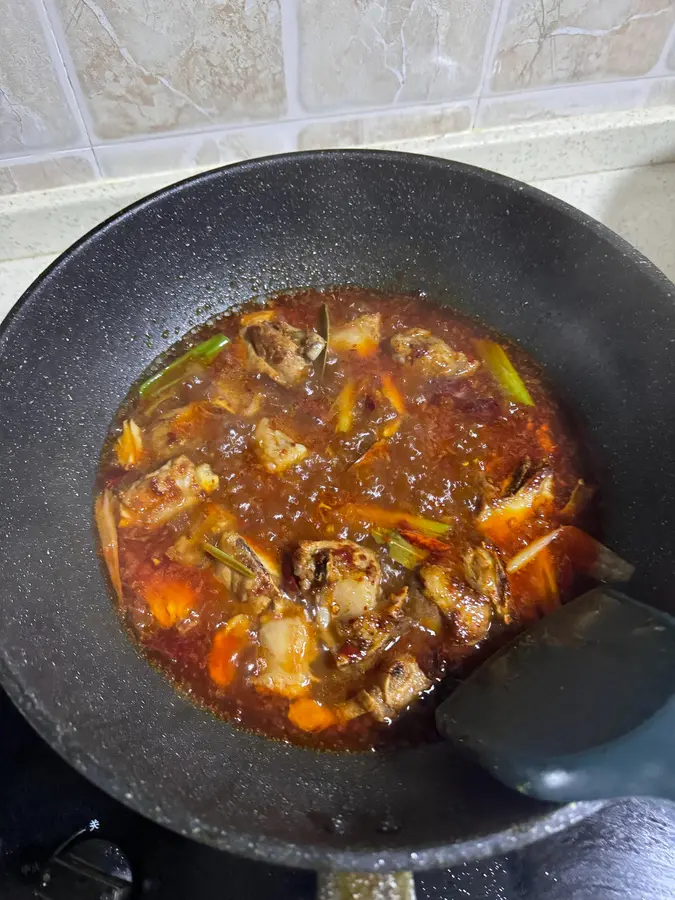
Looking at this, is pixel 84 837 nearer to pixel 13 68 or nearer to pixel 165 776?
pixel 165 776

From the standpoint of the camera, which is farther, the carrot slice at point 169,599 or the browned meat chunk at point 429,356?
the browned meat chunk at point 429,356

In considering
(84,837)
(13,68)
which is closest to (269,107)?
(13,68)

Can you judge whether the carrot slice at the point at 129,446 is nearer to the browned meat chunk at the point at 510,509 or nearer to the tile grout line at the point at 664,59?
the browned meat chunk at the point at 510,509

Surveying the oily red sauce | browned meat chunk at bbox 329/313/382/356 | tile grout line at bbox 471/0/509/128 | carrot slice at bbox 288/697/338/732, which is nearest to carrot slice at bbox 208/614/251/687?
the oily red sauce

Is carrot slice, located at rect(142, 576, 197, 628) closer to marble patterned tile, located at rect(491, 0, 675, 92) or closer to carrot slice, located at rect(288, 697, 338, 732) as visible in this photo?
carrot slice, located at rect(288, 697, 338, 732)

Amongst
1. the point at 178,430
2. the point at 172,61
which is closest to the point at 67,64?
the point at 172,61

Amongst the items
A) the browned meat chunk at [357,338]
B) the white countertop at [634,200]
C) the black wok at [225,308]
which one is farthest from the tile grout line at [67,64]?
the white countertop at [634,200]
